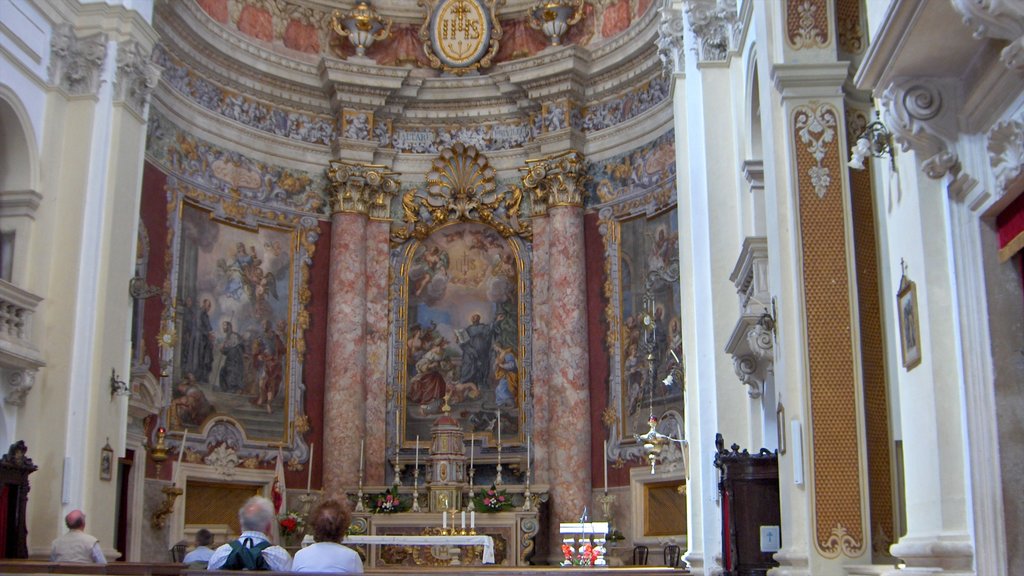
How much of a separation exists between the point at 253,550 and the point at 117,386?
914cm

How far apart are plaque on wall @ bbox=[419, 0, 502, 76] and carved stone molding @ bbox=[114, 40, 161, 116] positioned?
6.34 meters

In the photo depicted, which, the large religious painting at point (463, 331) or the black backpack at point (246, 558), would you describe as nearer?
the black backpack at point (246, 558)

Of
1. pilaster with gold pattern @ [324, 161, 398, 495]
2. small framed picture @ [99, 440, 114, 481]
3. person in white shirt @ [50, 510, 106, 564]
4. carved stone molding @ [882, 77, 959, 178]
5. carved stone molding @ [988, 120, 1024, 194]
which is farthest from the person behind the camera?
pilaster with gold pattern @ [324, 161, 398, 495]

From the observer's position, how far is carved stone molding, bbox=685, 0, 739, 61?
12570mm

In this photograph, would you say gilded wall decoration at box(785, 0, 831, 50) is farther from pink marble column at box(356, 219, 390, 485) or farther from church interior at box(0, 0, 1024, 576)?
pink marble column at box(356, 219, 390, 485)

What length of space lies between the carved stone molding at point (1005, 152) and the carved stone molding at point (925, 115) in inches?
13.4

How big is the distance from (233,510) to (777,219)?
12.5m

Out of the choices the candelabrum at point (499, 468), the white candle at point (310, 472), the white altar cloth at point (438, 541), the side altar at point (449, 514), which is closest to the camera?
the white altar cloth at point (438, 541)

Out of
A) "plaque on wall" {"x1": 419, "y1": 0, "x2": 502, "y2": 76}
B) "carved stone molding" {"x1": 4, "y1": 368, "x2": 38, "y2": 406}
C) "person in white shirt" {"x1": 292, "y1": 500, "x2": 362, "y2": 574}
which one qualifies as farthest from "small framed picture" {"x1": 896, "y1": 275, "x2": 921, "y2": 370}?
"plaque on wall" {"x1": 419, "y1": 0, "x2": 502, "y2": 76}

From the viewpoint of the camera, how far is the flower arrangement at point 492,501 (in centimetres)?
1803

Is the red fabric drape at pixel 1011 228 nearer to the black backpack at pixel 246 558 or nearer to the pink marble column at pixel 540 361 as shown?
the black backpack at pixel 246 558

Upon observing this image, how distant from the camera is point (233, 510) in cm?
1834

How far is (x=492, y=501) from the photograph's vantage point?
1806 cm

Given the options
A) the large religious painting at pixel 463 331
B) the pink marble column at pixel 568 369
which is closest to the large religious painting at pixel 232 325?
the large religious painting at pixel 463 331
